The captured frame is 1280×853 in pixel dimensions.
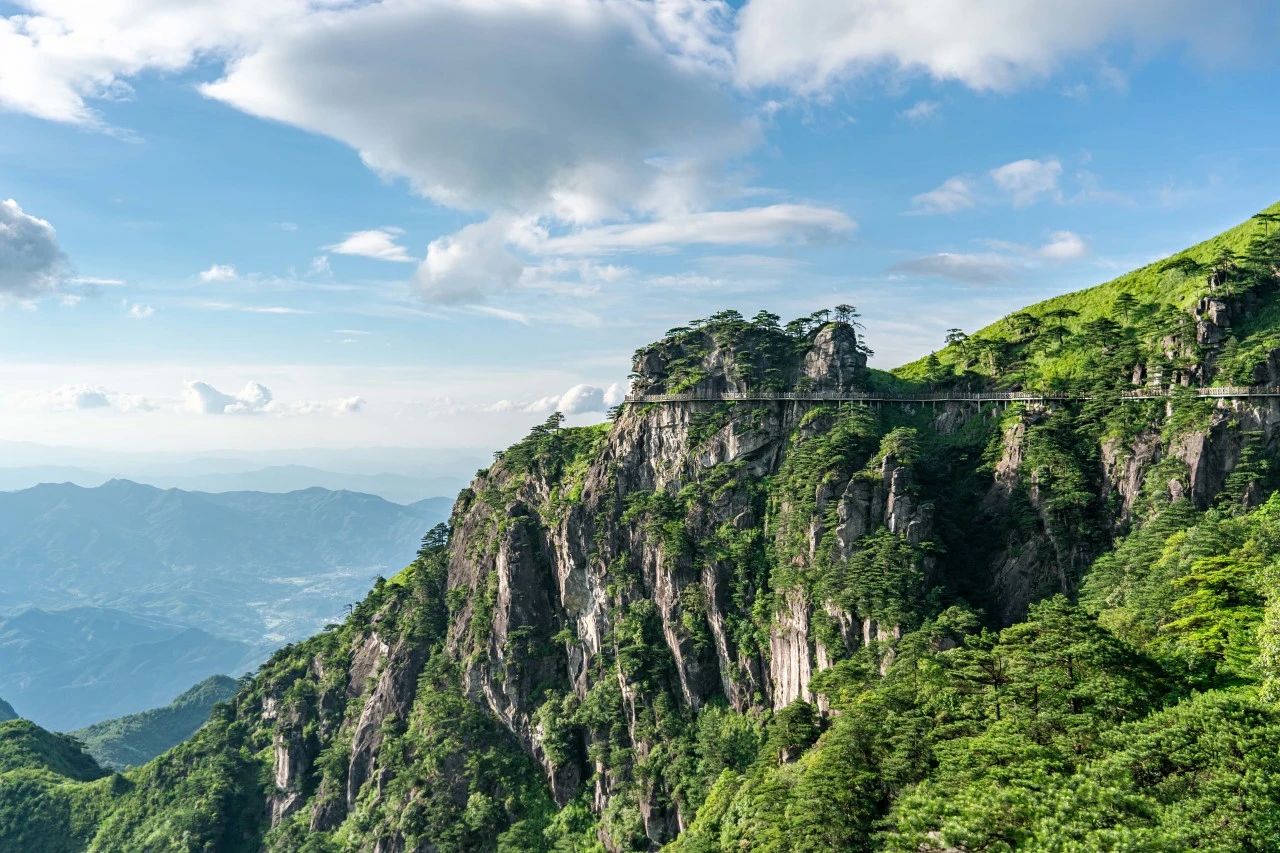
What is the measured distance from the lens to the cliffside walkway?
268ft

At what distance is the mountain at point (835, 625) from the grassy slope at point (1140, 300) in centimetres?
78

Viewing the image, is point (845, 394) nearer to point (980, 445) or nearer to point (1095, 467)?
point (980, 445)

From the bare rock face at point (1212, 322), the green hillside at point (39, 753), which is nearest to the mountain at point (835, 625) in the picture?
the bare rock face at point (1212, 322)

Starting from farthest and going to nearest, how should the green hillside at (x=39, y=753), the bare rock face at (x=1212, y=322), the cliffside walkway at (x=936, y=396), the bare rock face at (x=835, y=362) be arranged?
1. the green hillside at (x=39, y=753)
2. the bare rock face at (x=835, y=362)
3. the bare rock face at (x=1212, y=322)
4. the cliffside walkway at (x=936, y=396)

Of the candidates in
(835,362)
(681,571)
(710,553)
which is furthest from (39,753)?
(835,362)

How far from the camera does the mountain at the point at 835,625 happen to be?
151 ft

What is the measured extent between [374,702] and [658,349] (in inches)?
2918

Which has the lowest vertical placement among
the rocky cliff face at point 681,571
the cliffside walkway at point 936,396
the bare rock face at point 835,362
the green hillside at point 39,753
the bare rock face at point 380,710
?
the green hillside at point 39,753

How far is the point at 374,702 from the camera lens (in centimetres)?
13362

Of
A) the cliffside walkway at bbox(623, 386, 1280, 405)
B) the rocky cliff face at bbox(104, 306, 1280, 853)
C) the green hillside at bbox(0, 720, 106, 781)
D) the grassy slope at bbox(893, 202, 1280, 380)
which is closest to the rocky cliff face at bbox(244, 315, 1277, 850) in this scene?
the rocky cliff face at bbox(104, 306, 1280, 853)

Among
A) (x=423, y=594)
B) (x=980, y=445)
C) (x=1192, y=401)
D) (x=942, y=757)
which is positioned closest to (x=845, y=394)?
(x=980, y=445)

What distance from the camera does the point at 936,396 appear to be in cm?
10625

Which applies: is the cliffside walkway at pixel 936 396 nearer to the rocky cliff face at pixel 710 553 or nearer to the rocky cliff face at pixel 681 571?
the rocky cliff face at pixel 681 571

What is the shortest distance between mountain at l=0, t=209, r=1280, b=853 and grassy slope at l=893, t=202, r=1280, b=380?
78 cm
